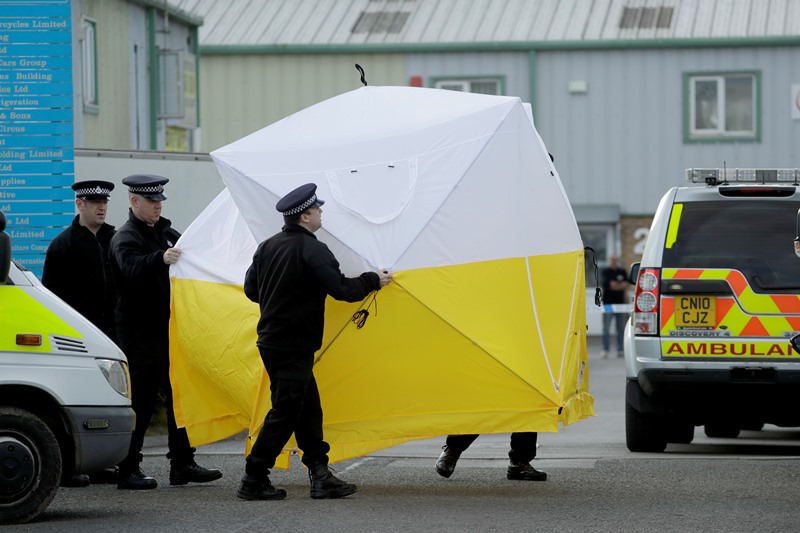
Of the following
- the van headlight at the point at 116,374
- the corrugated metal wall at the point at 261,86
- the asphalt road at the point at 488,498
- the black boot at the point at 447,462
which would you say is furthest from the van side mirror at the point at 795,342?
the corrugated metal wall at the point at 261,86

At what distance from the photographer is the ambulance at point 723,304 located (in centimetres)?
1056

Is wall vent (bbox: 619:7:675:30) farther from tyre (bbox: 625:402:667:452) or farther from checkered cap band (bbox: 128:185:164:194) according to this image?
checkered cap band (bbox: 128:185:164:194)

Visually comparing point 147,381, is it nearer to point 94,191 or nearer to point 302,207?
point 94,191

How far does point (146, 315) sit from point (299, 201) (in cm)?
170

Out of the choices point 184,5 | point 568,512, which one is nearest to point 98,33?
point 568,512

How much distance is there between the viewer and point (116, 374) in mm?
8664

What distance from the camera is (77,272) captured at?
10414 millimetres

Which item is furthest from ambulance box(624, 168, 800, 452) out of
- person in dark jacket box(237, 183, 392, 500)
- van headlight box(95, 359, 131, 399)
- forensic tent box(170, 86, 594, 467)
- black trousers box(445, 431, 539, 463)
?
van headlight box(95, 359, 131, 399)

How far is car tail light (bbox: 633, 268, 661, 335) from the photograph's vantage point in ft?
35.0

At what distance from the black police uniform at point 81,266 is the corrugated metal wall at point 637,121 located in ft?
66.8

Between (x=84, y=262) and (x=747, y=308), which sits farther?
(x=747, y=308)

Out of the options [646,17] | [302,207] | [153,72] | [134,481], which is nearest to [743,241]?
[302,207]

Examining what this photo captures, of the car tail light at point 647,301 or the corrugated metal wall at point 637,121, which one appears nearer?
the car tail light at point 647,301

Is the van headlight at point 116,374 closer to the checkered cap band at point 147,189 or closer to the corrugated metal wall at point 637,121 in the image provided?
the checkered cap band at point 147,189
